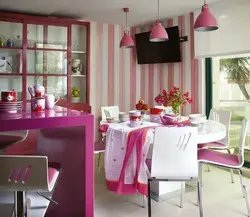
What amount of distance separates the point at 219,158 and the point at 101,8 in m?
2.77

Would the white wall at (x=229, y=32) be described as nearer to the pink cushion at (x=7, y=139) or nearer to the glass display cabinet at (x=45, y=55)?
the glass display cabinet at (x=45, y=55)

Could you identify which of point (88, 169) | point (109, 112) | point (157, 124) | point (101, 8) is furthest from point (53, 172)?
point (101, 8)

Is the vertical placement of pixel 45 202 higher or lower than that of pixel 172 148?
lower

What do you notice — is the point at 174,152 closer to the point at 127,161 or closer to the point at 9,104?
the point at 127,161

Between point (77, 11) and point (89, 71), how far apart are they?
3.17ft

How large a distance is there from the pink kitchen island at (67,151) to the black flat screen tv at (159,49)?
2886 millimetres

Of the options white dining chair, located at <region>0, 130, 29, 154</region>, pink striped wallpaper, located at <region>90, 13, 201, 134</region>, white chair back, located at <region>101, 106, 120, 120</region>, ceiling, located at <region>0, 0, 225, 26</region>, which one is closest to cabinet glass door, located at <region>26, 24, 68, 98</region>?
ceiling, located at <region>0, 0, 225, 26</region>

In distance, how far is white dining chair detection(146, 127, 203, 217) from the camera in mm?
2094

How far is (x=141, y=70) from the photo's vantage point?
5.45 meters

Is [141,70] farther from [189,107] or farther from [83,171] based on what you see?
[83,171]

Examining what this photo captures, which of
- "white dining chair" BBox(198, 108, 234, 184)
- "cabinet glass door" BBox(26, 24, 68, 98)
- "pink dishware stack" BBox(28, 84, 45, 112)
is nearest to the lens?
"pink dishware stack" BBox(28, 84, 45, 112)

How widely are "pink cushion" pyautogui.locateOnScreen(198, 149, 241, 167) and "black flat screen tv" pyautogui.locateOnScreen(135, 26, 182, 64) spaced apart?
2201 mm

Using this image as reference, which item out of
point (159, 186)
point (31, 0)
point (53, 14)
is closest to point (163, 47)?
point (53, 14)

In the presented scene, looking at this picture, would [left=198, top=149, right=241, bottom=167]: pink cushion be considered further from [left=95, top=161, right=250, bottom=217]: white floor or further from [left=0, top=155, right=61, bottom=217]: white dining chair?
[left=0, top=155, right=61, bottom=217]: white dining chair
